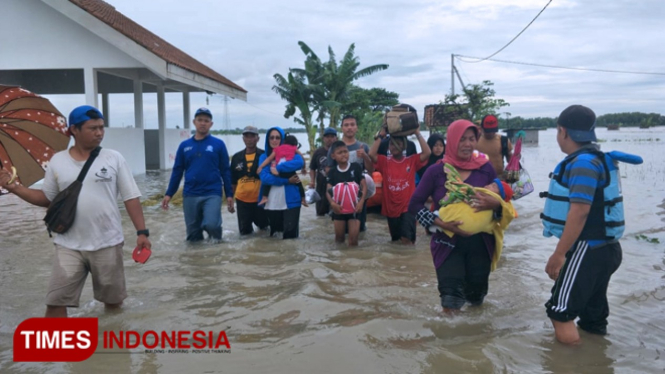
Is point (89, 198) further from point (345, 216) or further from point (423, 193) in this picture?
point (345, 216)

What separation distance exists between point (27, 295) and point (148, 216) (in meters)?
4.91

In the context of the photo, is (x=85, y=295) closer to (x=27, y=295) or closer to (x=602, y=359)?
(x=27, y=295)

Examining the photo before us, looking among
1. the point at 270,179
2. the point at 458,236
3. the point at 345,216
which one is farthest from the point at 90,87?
the point at 458,236

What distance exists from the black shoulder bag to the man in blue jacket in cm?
288

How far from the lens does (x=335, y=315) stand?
15.2 ft

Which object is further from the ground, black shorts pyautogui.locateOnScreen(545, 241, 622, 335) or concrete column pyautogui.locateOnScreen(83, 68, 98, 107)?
concrete column pyautogui.locateOnScreen(83, 68, 98, 107)

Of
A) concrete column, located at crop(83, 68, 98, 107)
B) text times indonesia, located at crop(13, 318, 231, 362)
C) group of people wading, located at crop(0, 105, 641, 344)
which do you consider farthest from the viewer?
concrete column, located at crop(83, 68, 98, 107)

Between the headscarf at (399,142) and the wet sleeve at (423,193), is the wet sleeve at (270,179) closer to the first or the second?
the headscarf at (399,142)

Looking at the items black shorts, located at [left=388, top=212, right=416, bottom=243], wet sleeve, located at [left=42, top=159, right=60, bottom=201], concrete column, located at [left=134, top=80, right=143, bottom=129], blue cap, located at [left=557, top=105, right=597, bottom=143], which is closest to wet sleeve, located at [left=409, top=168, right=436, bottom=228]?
blue cap, located at [left=557, top=105, right=597, bottom=143]

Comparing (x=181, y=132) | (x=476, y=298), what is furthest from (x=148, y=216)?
(x=181, y=132)

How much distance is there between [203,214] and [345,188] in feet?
6.69

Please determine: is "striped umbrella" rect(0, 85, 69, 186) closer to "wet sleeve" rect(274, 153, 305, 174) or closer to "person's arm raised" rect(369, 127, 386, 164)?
"wet sleeve" rect(274, 153, 305, 174)

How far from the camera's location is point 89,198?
13.4 feet

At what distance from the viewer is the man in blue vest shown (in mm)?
3453
